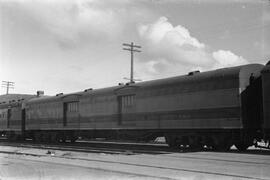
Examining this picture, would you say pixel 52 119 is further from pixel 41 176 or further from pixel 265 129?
pixel 41 176

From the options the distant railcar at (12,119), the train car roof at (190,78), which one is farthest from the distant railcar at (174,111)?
the distant railcar at (12,119)

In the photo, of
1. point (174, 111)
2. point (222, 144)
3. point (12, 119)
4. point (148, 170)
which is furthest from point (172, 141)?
point (12, 119)

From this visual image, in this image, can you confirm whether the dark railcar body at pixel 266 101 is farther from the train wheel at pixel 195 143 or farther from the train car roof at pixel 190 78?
the train wheel at pixel 195 143

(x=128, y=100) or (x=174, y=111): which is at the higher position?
(x=128, y=100)

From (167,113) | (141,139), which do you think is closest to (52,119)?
(141,139)

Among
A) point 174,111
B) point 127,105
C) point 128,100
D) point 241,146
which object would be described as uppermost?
point 128,100

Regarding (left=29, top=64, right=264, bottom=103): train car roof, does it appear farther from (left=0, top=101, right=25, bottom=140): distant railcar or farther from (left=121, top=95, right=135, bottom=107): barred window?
(left=0, top=101, right=25, bottom=140): distant railcar

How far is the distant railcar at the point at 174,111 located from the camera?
1775cm

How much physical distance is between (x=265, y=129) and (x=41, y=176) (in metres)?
9.72

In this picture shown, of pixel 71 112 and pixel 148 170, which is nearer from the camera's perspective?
pixel 148 170

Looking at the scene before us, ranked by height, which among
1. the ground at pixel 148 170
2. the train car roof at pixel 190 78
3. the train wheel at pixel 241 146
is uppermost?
the train car roof at pixel 190 78

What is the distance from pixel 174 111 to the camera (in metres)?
20.6

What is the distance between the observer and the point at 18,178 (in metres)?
10.5

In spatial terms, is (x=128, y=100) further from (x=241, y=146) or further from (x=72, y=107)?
(x=241, y=146)
